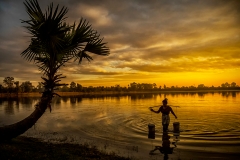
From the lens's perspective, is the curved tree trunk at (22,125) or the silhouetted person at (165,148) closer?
the curved tree trunk at (22,125)

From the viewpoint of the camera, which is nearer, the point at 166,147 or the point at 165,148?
the point at 165,148

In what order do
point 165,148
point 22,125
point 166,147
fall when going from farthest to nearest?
point 166,147, point 165,148, point 22,125

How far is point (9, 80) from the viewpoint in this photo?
497 ft

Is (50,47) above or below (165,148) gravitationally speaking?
above

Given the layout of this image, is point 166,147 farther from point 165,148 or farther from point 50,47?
point 50,47

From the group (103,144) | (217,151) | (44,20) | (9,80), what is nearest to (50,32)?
(44,20)

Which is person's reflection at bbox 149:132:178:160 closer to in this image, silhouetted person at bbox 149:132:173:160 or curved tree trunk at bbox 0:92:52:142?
silhouetted person at bbox 149:132:173:160

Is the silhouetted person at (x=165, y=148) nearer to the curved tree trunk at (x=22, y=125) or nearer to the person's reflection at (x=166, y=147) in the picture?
the person's reflection at (x=166, y=147)

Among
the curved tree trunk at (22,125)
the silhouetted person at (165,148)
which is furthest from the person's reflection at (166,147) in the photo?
the curved tree trunk at (22,125)

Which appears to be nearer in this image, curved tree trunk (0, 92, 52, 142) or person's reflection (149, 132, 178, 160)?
curved tree trunk (0, 92, 52, 142)

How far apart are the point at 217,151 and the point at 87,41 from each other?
10.4 meters

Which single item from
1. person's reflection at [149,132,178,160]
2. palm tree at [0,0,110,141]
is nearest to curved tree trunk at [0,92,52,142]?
palm tree at [0,0,110,141]

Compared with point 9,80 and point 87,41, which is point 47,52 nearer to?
point 87,41

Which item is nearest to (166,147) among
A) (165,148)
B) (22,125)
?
(165,148)
